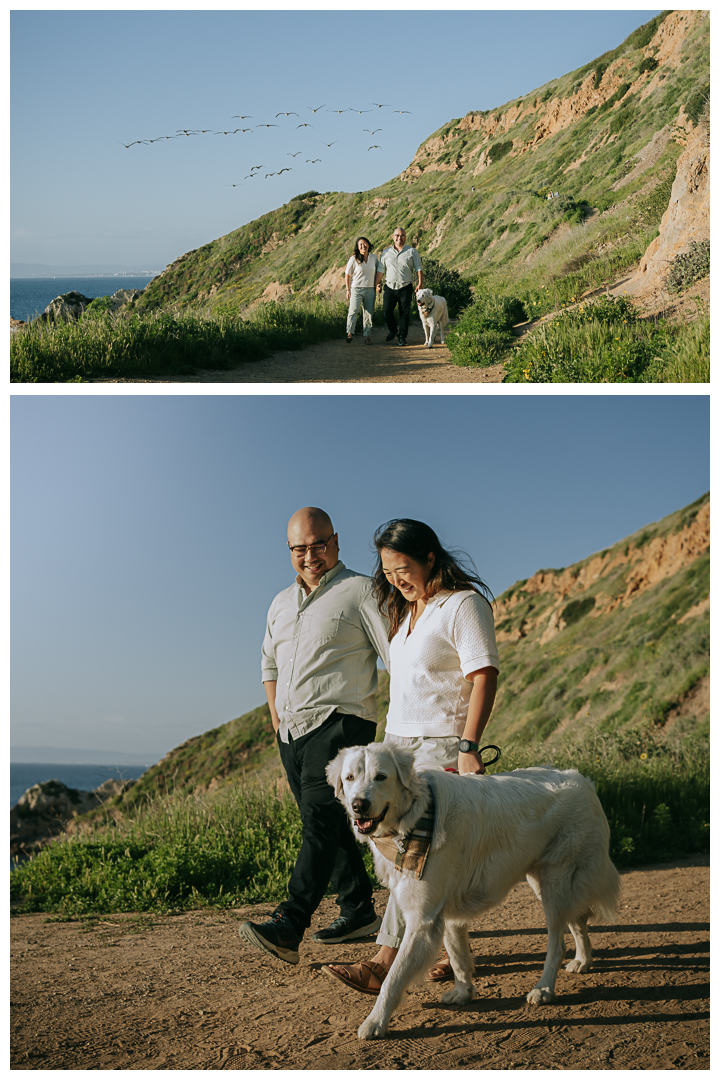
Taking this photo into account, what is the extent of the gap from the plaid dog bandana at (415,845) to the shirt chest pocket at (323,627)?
1.19 m

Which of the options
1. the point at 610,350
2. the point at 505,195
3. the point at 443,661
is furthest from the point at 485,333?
the point at 505,195

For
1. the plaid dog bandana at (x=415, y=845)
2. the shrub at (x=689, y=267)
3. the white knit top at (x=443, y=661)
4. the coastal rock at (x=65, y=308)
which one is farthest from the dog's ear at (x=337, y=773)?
the shrub at (x=689, y=267)

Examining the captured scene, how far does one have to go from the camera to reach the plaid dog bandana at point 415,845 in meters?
3.34

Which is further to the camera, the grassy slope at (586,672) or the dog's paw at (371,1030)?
the grassy slope at (586,672)

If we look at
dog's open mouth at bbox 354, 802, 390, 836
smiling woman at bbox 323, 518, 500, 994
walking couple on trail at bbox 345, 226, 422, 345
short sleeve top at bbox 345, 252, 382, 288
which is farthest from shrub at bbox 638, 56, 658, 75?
dog's open mouth at bbox 354, 802, 390, 836

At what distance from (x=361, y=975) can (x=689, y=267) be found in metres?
12.1

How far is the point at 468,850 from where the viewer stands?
3.48 metres

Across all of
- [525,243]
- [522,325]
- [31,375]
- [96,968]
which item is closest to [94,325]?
[31,375]

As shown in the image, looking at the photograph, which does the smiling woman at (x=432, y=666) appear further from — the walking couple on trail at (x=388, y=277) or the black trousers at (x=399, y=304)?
the black trousers at (x=399, y=304)

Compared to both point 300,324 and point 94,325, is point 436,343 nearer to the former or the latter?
point 300,324

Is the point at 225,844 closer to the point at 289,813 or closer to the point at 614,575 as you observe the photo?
the point at 289,813

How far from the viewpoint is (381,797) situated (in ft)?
10.6

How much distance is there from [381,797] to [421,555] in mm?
1185

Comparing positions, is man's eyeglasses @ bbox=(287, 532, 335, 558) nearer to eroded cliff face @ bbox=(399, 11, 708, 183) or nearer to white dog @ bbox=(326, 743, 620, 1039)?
white dog @ bbox=(326, 743, 620, 1039)
